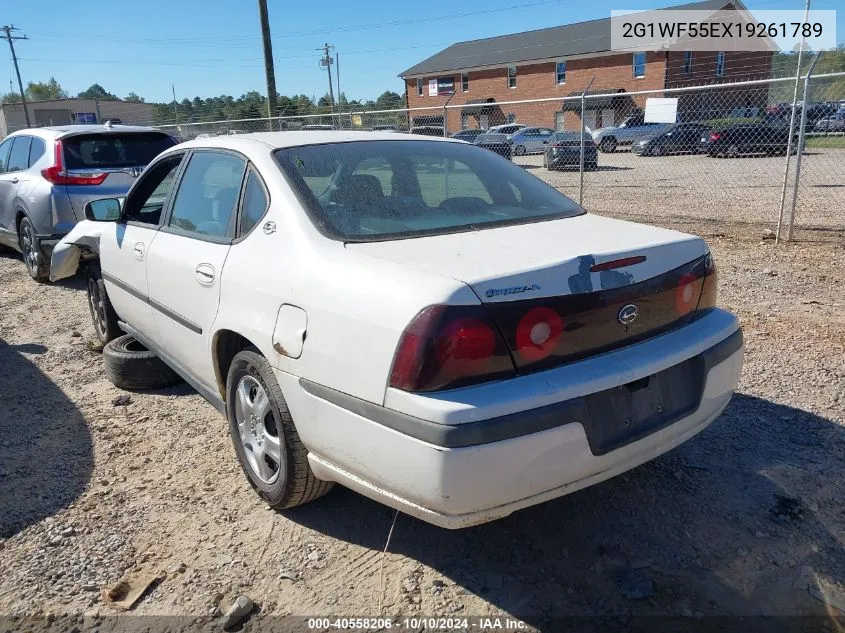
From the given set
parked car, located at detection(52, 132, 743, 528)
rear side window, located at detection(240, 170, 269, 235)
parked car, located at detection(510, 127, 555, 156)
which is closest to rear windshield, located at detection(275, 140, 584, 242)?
parked car, located at detection(52, 132, 743, 528)

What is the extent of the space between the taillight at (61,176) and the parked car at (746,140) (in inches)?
638

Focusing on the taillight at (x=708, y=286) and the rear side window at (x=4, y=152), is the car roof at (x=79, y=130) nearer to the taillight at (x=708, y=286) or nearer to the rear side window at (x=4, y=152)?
the rear side window at (x=4, y=152)

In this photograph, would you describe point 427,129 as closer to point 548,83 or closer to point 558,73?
point 558,73

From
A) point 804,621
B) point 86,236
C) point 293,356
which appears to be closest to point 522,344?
point 293,356

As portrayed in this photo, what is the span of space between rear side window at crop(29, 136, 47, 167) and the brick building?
25.5 meters

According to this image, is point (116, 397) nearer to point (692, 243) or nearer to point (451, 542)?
point (451, 542)

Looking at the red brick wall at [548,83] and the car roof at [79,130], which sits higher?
the red brick wall at [548,83]

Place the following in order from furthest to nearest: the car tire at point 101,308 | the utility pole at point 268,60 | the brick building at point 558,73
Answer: the brick building at point 558,73 < the utility pole at point 268,60 < the car tire at point 101,308

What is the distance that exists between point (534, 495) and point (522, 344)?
19.5 inches

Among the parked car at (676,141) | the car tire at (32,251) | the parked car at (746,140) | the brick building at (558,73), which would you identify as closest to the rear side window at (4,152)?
the car tire at (32,251)

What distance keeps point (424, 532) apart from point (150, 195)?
114 inches

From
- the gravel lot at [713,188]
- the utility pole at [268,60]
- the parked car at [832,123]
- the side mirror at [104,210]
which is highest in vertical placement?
the utility pole at [268,60]

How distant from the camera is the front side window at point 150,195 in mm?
4062

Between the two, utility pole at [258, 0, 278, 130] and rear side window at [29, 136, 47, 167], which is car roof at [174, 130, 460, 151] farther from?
utility pole at [258, 0, 278, 130]
